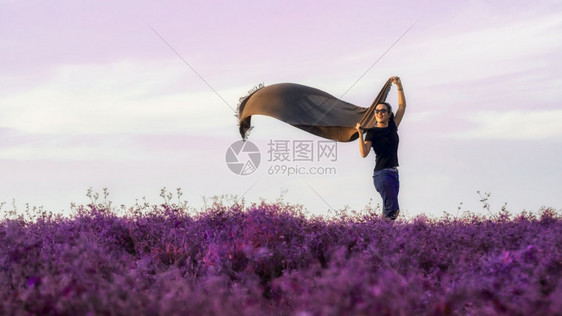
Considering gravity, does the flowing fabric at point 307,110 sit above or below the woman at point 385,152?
above

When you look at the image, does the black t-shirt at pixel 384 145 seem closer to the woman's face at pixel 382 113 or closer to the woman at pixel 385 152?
the woman at pixel 385 152

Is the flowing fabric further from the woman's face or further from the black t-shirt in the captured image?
the black t-shirt

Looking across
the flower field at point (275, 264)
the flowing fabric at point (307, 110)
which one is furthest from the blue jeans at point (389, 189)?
the flowing fabric at point (307, 110)

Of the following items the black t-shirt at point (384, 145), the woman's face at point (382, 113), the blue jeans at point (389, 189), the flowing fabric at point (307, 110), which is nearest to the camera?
the blue jeans at point (389, 189)

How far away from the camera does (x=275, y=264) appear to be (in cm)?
589

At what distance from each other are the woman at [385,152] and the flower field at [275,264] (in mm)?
856

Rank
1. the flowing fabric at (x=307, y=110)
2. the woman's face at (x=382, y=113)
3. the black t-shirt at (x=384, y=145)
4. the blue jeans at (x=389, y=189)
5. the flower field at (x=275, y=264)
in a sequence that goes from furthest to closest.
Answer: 1. the flowing fabric at (x=307, y=110)
2. the woman's face at (x=382, y=113)
3. the black t-shirt at (x=384, y=145)
4. the blue jeans at (x=389, y=189)
5. the flower field at (x=275, y=264)

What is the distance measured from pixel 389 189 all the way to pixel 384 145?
0.77m

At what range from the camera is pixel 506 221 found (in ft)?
29.6

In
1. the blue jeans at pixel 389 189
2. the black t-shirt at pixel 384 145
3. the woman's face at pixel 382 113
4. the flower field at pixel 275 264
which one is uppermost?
the woman's face at pixel 382 113

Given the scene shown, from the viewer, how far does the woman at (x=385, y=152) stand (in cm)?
950

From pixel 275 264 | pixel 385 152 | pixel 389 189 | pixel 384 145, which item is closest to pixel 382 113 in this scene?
pixel 384 145

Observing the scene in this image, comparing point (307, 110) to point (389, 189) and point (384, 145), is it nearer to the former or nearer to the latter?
point (384, 145)

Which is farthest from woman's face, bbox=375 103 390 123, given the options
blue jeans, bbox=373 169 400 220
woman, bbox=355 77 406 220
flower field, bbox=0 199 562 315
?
flower field, bbox=0 199 562 315
